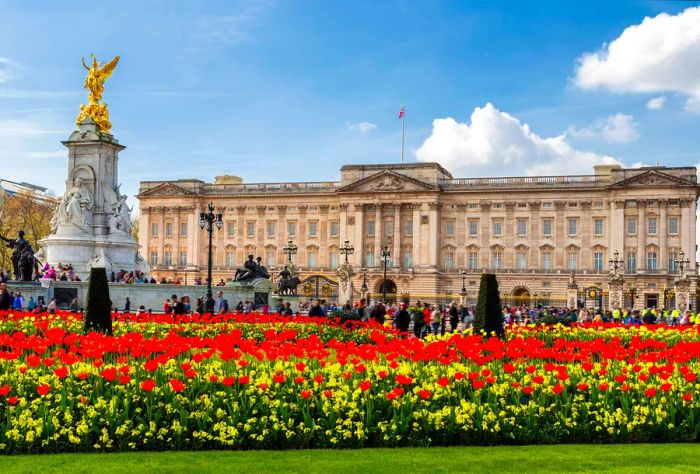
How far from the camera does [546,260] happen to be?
84500 mm

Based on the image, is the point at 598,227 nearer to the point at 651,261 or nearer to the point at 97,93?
the point at 651,261

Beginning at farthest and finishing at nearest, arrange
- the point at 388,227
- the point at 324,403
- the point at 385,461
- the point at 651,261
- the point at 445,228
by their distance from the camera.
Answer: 1. the point at 388,227
2. the point at 445,228
3. the point at 651,261
4. the point at 324,403
5. the point at 385,461

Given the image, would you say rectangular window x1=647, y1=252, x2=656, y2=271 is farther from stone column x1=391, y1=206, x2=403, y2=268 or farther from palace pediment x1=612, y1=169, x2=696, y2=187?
stone column x1=391, y1=206, x2=403, y2=268

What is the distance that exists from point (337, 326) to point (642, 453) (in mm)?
13050

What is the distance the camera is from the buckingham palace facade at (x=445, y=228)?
79812 millimetres

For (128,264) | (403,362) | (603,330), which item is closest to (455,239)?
(128,264)

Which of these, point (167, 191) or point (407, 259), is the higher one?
point (167, 191)

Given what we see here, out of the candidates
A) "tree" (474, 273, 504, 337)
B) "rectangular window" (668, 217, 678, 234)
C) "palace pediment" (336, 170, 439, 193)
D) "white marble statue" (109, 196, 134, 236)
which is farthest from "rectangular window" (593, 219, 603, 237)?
"tree" (474, 273, 504, 337)

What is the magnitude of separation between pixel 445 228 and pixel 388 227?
597 cm

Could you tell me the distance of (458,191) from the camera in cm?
8650

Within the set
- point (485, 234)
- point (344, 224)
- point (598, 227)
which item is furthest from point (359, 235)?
point (598, 227)

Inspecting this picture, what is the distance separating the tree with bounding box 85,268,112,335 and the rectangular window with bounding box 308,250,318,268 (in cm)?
7228

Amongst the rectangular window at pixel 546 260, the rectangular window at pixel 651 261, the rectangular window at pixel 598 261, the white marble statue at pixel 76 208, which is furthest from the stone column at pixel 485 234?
the white marble statue at pixel 76 208

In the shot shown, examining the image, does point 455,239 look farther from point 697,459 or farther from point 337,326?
point 697,459
